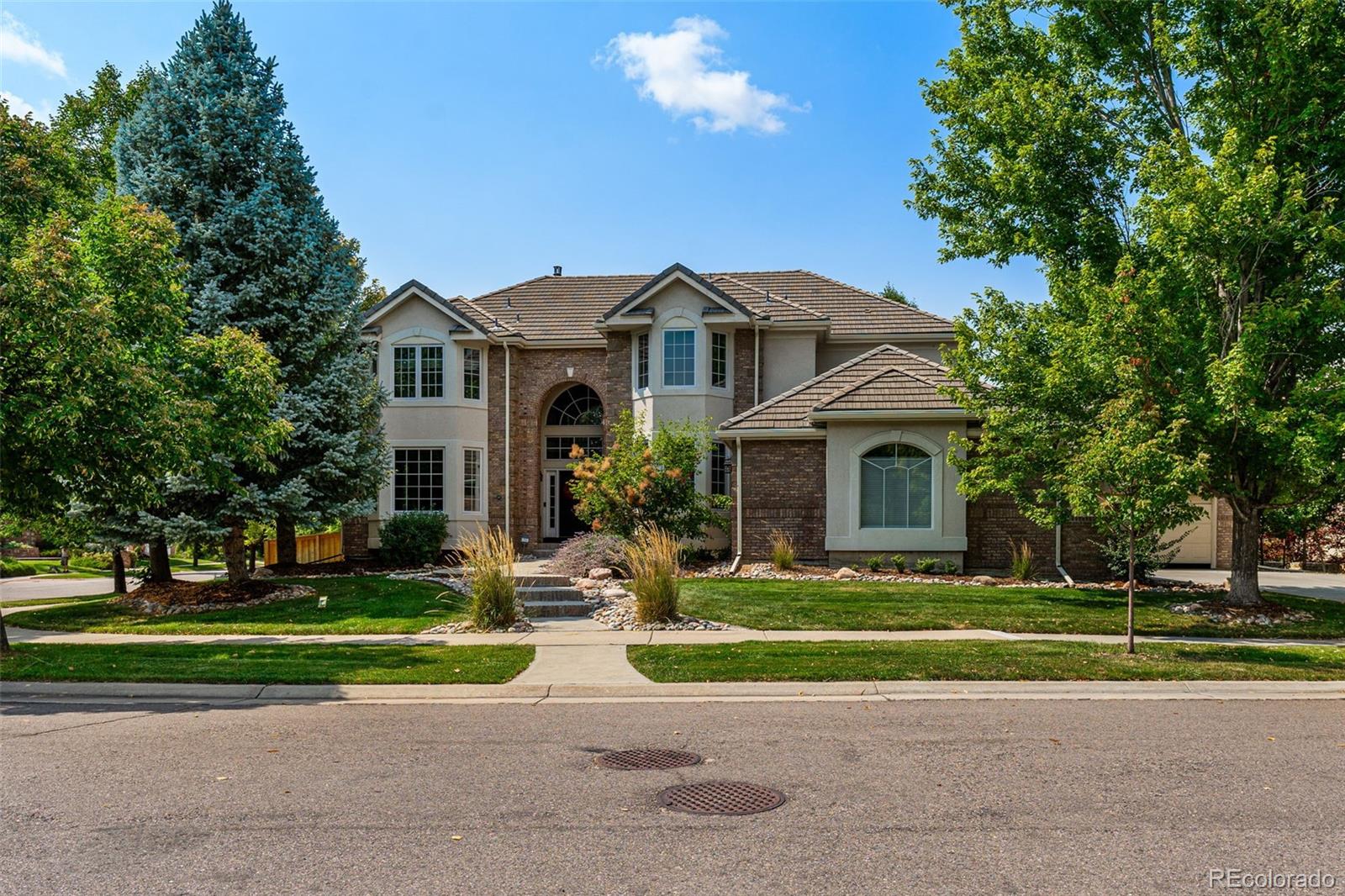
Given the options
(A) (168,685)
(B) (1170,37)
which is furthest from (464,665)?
(B) (1170,37)

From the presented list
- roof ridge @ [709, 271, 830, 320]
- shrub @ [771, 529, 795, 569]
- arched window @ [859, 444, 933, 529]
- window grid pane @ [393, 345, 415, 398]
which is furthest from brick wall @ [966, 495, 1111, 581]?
window grid pane @ [393, 345, 415, 398]

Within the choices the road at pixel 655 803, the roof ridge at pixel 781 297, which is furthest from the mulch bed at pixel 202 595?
the roof ridge at pixel 781 297

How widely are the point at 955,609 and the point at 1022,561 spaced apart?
5.22 metres

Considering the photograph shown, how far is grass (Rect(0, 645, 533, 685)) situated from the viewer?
10.0 metres

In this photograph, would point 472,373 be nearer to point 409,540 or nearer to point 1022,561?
point 409,540

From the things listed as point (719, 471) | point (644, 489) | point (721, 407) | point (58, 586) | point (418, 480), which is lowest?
point (58, 586)

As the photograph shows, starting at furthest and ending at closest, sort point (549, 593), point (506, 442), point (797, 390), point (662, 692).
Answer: point (506, 442) → point (797, 390) → point (549, 593) → point (662, 692)

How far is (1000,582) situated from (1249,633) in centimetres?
569

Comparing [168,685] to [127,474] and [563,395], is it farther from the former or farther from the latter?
[563,395]

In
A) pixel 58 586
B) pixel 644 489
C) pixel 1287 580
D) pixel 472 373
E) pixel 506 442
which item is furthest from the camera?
pixel 506 442

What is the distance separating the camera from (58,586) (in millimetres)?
24703

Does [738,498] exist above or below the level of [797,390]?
below

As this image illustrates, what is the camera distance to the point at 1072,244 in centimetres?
1702

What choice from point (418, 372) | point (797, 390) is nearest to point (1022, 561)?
point (797, 390)
